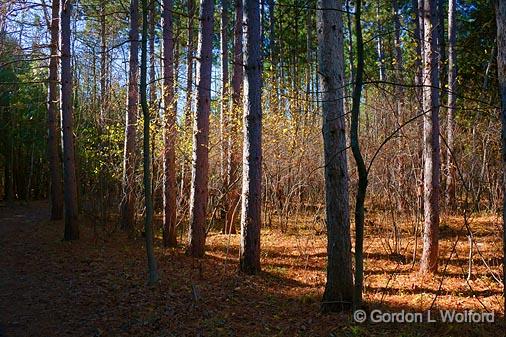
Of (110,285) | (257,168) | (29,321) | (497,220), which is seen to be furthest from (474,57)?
(29,321)

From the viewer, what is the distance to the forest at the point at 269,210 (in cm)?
535

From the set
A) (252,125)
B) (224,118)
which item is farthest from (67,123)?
(252,125)

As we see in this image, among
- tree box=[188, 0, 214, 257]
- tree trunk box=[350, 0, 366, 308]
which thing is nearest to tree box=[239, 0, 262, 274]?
tree box=[188, 0, 214, 257]

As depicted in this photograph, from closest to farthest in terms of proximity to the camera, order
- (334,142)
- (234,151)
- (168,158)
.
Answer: (334,142)
(168,158)
(234,151)

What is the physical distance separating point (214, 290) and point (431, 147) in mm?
4297

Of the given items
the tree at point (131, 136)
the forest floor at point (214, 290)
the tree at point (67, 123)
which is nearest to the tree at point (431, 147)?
the forest floor at point (214, 290)

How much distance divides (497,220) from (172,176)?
6.60 metres

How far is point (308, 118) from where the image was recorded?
14.5 meters

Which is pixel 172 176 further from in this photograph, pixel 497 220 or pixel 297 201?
pixel 497 220

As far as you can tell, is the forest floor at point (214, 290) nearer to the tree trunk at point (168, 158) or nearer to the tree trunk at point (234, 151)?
the tree trunk at point (168, 158)

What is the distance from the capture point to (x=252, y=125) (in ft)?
25.3

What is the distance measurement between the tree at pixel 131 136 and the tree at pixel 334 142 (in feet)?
23.4

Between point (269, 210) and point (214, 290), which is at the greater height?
point (269, 210)

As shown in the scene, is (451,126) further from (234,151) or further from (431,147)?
(234,151)
